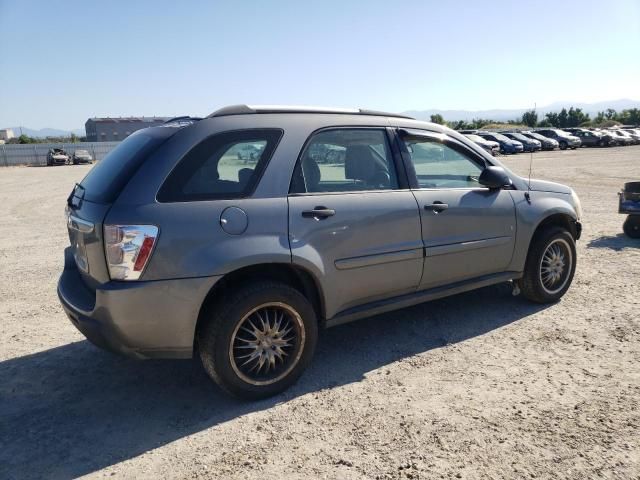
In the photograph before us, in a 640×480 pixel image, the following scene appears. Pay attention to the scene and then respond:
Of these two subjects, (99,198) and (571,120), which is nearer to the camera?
(99,198)

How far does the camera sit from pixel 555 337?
4184 millimetres

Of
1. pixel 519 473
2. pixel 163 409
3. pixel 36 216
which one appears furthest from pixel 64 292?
pixel 36 216

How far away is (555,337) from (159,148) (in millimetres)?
3486

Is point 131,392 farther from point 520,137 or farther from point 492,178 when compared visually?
point 520,137

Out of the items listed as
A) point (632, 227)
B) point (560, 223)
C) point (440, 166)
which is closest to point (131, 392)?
point (440, 166)

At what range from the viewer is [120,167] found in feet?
10.4

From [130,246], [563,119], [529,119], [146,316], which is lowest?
[146,316]

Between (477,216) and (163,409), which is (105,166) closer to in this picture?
(163,409)

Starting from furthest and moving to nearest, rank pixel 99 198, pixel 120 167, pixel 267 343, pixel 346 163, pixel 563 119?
1. pixel 563 119
2. pixel 346 163
3. pixel 267 343
4. pixel 120 167
5. pixel 99 198

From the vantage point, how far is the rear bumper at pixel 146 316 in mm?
Answer: 2875

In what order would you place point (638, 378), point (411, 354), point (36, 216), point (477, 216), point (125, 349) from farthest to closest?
point (36, 216) → point (477, 216) → point (411, 354) → point (638, 378) → point (125, 349)

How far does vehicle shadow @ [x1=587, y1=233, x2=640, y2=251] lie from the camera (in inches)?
286

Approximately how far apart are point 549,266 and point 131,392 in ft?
13.0

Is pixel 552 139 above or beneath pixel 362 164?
above
